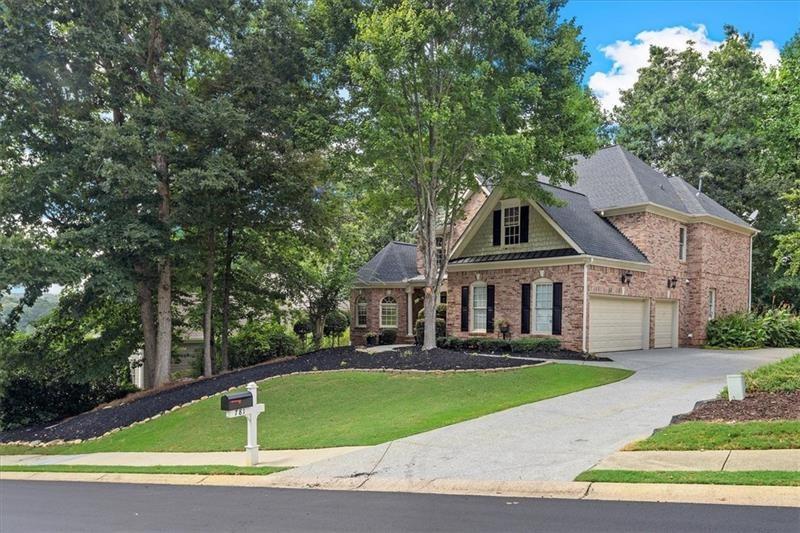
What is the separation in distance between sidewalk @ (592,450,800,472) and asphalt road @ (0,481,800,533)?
3.57 feet

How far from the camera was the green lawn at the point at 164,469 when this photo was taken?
805 centimetres

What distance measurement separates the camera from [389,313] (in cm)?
2794

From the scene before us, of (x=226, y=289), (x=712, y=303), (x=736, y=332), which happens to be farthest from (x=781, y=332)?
(x=226, y=289)

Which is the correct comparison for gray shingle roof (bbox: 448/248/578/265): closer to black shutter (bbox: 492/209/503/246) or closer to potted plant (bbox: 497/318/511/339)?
black shutter (bbox: 492/209/503/246)

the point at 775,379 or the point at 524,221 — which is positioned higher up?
the point at 524,221

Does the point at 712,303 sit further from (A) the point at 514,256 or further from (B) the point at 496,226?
(B) the point at 496,226

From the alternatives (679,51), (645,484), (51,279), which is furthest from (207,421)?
(679,51)

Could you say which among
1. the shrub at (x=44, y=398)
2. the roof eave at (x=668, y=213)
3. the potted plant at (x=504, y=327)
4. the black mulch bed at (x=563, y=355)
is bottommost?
the shrub at (x=44, y=398)

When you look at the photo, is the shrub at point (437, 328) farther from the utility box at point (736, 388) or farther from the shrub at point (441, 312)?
the utility box at point (736, 388)

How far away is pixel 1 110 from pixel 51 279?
5263 mm

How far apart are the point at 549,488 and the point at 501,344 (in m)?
14.5

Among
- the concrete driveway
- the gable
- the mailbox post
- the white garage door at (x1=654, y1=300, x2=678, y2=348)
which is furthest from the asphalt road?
the white garage door at (x1=654, y1=300, x2=678, y2=348)

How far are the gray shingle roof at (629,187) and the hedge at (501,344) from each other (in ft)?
23.2

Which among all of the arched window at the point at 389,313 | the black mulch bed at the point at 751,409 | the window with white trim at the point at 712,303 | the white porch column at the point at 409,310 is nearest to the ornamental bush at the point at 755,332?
the window with white trim at the point at 712,303
